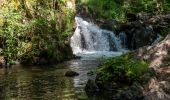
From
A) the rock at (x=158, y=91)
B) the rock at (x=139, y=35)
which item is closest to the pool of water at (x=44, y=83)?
the rock at (x=158, y=91)

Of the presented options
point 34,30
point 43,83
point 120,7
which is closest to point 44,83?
point 43,83

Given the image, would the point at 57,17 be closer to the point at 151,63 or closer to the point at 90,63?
the point at 90,63

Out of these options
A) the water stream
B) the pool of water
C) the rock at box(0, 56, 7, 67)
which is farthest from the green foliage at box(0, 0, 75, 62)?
the pool of water

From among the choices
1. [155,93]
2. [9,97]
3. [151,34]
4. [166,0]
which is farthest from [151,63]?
[166,0]

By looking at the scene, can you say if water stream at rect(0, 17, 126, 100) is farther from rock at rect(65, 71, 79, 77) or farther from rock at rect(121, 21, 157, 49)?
rock at rect(121, 21, 157, 49)

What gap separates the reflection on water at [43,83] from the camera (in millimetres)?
21978

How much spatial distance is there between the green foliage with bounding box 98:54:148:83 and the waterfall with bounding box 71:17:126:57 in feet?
85.4

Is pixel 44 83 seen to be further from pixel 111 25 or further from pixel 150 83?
pixel 111 25

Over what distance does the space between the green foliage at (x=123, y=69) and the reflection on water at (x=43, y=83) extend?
1.48 meters

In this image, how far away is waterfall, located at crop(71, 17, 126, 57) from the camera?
48750 mm

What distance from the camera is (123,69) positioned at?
825 inches

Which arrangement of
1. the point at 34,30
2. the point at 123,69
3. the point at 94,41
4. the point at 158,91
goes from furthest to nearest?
the point at 94,41, the point at 34,30, the point at 123,69, the point at 158,91

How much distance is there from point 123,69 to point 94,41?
28676 mm

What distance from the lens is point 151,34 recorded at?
46812mm
